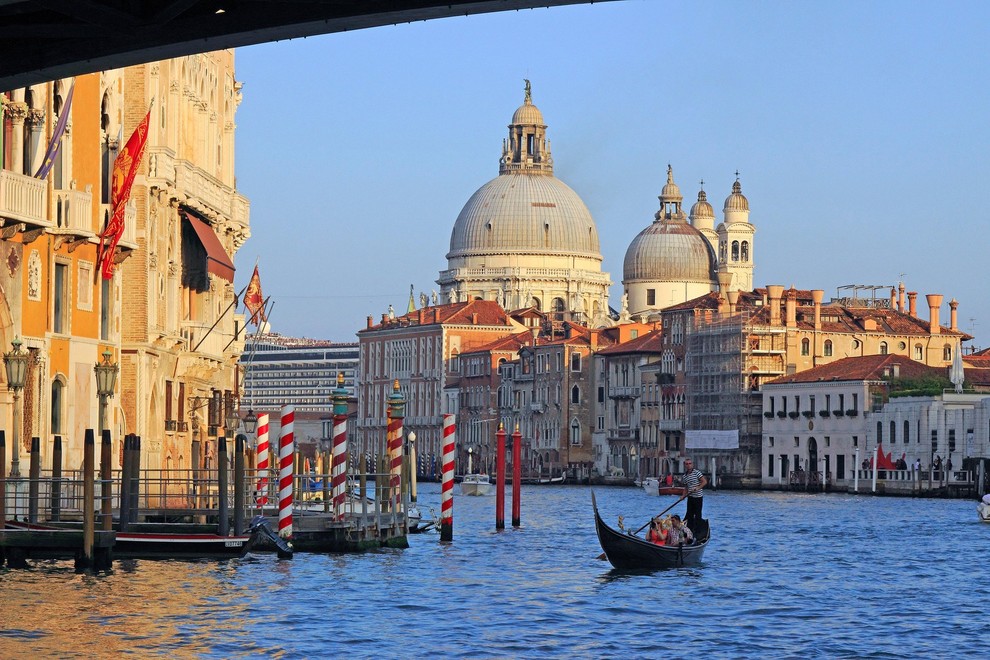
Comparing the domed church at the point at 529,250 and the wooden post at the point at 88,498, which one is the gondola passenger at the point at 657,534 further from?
the domed church at the point at 529,250

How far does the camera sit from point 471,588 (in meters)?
24.2

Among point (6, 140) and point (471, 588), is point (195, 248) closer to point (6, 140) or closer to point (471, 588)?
point (6, 140)

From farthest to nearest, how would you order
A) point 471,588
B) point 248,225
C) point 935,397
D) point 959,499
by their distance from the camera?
point 935,397
point 959,499
point 248,225
point 471,588

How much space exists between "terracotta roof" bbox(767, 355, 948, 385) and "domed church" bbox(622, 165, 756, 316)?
4366 cm

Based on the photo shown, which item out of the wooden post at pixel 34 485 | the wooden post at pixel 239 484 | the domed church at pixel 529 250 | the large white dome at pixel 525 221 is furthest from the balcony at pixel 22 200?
the large white dome at pixel 525 221

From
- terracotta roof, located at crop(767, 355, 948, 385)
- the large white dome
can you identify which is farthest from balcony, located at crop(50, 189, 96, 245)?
the large white dome

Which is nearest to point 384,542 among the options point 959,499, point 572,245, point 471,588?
point 471,588

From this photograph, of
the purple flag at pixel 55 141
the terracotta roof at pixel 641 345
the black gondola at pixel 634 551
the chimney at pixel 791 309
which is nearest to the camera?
the purple flag at pixel 55 141

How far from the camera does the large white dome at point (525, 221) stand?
451 feet

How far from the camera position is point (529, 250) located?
138m

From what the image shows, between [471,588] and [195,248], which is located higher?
[195,248]

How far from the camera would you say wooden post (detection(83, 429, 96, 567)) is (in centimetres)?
2105

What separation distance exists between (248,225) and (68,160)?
15418 millimetres

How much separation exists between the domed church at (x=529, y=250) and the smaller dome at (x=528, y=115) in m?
7.03
